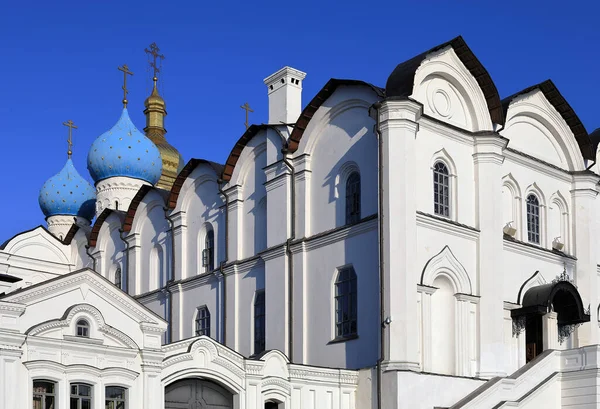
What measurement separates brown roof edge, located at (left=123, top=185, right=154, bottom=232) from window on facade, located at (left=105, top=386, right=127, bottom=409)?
43.8 ft

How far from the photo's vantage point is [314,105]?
2414cm

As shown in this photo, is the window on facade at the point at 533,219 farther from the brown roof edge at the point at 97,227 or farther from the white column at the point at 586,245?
the brown roof edge at the point at 97,227

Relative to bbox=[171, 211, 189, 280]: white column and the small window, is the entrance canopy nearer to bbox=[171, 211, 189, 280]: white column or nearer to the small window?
bbox=[171, 211, 189, 280]: white column

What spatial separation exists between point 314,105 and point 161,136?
18.3 meters

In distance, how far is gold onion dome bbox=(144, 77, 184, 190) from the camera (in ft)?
131

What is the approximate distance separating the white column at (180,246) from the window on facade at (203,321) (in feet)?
4.31

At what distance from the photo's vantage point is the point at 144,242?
31.4 metres

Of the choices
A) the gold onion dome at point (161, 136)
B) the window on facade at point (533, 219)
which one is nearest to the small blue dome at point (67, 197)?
the gold onion dome at point (161, 136)

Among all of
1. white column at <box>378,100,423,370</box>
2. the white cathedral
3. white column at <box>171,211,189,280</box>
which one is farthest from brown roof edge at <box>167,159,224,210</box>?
white column at <box>378,100,423,370</box>

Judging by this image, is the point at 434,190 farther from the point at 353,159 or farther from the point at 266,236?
the point at 266,236

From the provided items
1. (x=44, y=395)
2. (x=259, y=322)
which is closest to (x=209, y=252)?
(x=259, y=322)

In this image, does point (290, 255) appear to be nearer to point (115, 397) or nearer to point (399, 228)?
point (399, 228)

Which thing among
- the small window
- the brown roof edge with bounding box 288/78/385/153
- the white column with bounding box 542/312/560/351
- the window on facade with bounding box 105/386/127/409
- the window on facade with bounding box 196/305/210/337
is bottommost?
the window on facade with bounding box 105/386/127/409

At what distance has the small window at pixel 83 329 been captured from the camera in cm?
1783
